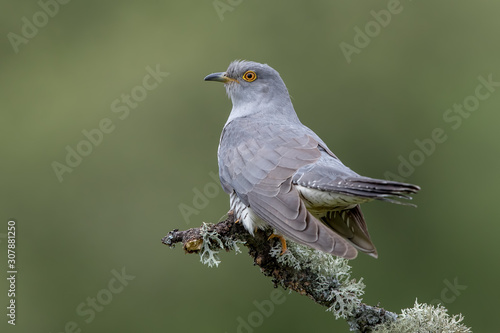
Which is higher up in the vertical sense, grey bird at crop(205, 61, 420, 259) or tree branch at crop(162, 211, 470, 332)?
grey bird at crop(205, 61, 420, 259)

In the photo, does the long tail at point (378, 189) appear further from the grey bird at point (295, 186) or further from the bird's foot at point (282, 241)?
the bird's foot at point (282, 241)

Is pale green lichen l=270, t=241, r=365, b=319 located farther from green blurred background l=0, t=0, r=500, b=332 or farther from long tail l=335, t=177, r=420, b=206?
green blurred background l=0, t=0, r=500, b=332

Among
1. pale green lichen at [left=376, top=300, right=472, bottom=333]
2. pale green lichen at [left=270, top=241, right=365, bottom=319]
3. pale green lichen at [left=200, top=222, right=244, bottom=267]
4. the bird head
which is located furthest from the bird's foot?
the bird head

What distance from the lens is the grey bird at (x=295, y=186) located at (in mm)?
3316

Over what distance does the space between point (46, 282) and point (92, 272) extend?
0.55 m

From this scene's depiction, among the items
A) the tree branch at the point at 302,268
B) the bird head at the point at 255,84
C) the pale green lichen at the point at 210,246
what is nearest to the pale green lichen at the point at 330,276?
the tree branch at the point at 302,268

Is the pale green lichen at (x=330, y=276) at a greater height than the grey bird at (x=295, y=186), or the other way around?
the grey bird at (x=295, y=186)

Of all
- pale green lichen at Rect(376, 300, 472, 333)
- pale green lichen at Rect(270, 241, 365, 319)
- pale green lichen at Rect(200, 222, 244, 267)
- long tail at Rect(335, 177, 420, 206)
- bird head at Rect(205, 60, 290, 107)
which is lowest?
pale green lichen at Rect(376, 300, 472, 333)

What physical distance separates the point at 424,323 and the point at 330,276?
21.7 inches

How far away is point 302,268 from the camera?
3500 millimetres

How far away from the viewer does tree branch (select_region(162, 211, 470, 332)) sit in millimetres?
3201

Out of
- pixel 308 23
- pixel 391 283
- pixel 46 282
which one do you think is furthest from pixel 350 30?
pixel 46 282

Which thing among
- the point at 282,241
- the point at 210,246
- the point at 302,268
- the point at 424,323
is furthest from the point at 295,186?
the point at 424,323

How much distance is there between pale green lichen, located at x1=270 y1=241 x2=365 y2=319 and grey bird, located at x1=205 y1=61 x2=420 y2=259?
4.9 inches
